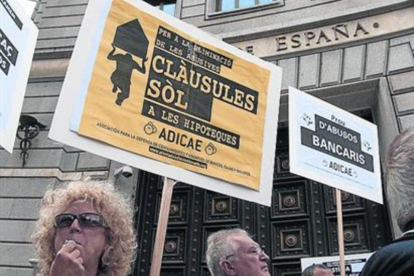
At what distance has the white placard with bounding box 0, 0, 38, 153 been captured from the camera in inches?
149

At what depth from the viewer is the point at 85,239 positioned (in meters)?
2.42

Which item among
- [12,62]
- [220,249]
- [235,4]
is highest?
[235,4]

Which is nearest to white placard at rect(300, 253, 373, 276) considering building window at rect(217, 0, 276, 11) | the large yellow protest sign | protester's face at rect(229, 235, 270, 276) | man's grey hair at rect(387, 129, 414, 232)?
the large yellow protest sign

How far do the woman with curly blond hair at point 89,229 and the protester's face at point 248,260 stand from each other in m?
1.21

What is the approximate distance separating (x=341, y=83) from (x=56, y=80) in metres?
5.94

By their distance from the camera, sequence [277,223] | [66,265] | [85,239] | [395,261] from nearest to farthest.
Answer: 1. [395,261]
2. [66,265]
3. [85,239]
4. [277,223]

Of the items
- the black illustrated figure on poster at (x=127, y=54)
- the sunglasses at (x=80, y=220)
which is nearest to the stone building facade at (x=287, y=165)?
the black illustrated figure on poster at (x=127, y=54)

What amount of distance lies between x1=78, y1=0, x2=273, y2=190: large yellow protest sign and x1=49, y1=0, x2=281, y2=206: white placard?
0.12ft

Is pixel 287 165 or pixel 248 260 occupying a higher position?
pixel 287 165

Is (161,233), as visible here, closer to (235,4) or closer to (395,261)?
(395,261)

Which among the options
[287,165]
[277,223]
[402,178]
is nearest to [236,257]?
[402,178]

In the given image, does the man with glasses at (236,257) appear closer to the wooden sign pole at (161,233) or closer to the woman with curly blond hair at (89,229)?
the wooden sign pole at (161,233)

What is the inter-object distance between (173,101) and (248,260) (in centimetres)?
158

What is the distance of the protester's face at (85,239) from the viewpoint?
7.73ft
